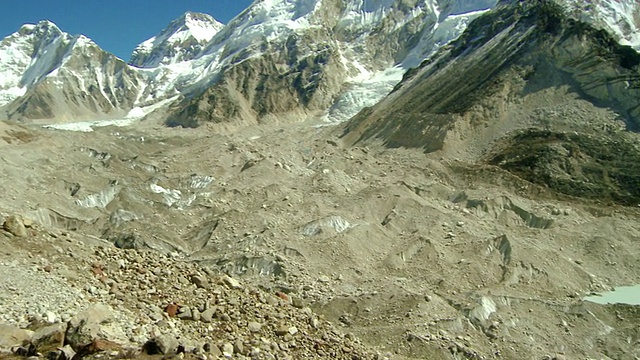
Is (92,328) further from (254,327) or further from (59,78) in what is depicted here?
(59,78)

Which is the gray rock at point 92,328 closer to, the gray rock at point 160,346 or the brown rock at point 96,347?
the brown rock at point 96,347

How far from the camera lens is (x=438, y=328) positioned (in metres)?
16.1

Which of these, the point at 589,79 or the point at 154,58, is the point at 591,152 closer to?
the point at 589,79

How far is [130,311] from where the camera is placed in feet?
36.1

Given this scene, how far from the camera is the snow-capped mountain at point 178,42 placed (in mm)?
153250

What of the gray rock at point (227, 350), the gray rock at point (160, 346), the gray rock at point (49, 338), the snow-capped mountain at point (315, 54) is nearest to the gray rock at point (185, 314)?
the gray rock at point (227, 350)

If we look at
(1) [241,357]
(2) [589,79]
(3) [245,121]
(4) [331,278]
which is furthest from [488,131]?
(3) [245,121]

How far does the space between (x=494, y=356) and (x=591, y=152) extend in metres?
25.2

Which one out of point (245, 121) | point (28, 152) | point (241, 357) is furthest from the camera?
point (245, 121)

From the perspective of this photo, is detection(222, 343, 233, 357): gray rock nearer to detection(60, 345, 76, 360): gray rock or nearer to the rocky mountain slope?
detection(60, 345, 76, 360): gray rock

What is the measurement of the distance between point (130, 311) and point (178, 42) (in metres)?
152

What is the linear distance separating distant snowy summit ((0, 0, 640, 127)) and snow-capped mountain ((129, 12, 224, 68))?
3.83 feet

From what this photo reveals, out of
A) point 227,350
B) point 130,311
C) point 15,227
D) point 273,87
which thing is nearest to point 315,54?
point 273,87

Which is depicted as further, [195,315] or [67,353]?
[195,315]
